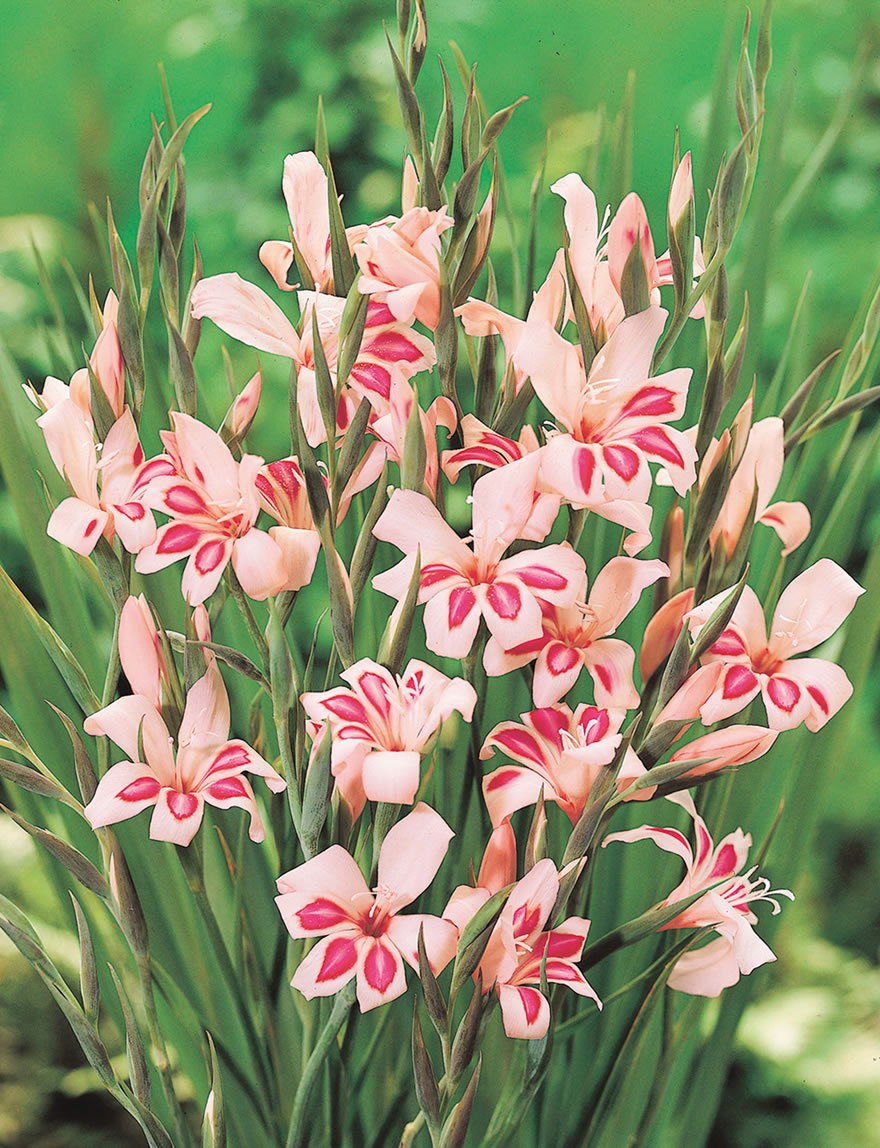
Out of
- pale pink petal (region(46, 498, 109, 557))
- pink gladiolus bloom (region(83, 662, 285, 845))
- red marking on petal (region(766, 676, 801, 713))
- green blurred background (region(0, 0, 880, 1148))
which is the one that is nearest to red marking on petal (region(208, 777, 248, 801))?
pink gladiolus bloom (region(83, 662, 285, 845))

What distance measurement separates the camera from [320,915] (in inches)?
14.7

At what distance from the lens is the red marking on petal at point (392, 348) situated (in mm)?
385

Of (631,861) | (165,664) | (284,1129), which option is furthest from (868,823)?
(165,664)

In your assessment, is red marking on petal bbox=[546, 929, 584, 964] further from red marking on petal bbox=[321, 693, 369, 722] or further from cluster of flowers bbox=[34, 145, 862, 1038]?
red marking on petal bbox=[321, 693, 369, 722]

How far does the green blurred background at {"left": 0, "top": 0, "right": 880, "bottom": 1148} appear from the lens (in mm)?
795

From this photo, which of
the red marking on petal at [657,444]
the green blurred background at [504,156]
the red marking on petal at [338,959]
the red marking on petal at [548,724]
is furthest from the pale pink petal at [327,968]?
the green blurred background at [504,156]

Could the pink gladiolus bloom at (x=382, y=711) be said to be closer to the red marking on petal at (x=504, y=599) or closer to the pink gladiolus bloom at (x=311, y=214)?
the red marking on petal at (x=504, y=599)

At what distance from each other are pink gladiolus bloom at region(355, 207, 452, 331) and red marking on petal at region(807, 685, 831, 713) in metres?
0.20

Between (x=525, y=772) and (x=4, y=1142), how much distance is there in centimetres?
77

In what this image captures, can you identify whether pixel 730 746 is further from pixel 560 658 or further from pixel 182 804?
pixel 182 804

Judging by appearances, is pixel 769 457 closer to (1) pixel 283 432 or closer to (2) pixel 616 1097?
(2) pixel 616 1097

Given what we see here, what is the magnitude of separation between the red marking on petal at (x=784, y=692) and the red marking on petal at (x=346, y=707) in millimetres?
156

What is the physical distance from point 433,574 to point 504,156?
595mm

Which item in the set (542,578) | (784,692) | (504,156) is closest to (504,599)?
(542,578)
